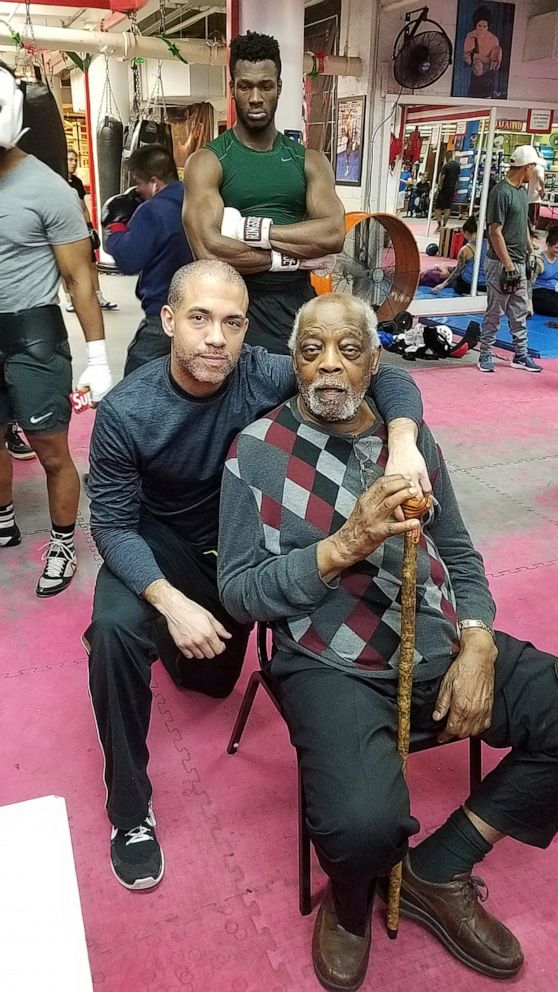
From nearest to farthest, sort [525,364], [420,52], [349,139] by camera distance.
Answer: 1. [525,364]
2. [420,52]
3. [349,139]

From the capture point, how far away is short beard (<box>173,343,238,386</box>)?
1.68m

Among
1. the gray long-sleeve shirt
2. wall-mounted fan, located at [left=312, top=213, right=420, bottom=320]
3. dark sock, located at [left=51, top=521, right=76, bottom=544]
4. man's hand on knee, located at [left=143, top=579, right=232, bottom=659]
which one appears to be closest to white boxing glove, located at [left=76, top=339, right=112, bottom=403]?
dark sock, located at [left=51, top=521, right=76, bottom=544]

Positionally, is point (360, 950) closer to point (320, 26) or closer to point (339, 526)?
point (339, 526)

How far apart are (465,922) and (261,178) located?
2.12 metres

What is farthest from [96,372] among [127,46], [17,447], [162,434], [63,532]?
[127,46]

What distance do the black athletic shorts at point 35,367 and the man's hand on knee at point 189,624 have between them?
1301mm

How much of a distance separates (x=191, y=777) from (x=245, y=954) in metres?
0.51

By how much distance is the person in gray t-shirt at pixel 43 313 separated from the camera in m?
2.51

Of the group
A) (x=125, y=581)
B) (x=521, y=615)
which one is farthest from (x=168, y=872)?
(x=521, y=615)

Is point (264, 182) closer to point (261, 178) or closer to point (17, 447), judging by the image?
point (261, 178)

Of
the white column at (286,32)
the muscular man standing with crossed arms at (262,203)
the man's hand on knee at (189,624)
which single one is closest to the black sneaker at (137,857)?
the man's hand on knee at (189,624)

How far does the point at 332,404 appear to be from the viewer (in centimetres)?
160

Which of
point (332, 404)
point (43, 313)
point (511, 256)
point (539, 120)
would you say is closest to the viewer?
point (332, 404)

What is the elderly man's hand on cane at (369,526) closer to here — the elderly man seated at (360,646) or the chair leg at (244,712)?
the elderly man seated at (360,646)
